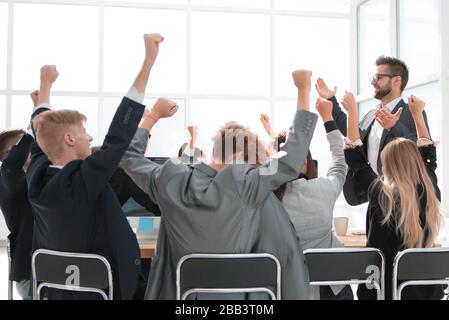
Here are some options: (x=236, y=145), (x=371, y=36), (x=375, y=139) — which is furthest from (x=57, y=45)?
(x=236, y=145)

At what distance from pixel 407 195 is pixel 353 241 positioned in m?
0.54

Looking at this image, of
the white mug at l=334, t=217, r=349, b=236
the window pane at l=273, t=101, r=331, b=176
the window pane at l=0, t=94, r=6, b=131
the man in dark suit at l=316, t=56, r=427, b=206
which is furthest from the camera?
the window pane at l=273, t=101, r=331, b=176

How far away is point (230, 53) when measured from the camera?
293 inches

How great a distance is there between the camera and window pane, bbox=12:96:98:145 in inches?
281

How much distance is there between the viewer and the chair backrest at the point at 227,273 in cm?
175

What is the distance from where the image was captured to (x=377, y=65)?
3.62m

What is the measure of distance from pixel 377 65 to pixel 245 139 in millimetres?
2175

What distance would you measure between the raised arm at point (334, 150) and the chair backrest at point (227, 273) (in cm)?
57

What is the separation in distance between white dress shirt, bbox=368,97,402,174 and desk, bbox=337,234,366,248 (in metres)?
0.71

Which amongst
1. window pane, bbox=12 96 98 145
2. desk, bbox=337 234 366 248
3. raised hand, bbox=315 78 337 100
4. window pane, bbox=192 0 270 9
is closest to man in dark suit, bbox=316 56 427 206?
raised hand, bbox=315 78 337 100

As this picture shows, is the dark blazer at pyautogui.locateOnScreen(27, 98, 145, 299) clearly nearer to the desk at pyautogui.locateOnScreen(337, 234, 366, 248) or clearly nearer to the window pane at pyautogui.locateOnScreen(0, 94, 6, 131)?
the desk at pyautogui.locateOnScreen(337, 234, 366, 248)

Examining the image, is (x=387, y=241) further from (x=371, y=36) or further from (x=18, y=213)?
(x=371, y=36)

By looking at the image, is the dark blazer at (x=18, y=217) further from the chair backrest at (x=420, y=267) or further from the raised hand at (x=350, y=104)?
the chair backrest at (x=420, y=267)

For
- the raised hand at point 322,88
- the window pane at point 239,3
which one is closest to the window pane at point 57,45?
the window pane at point 239,3
